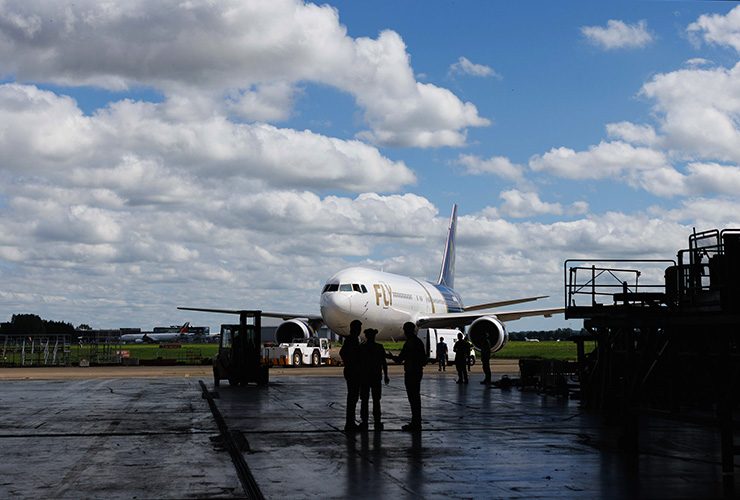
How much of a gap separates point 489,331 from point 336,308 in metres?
8.26

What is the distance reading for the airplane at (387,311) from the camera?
39094 mm

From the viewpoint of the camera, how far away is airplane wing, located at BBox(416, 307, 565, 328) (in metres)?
44.3

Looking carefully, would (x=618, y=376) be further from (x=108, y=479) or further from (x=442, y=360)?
(x=442, y=360)

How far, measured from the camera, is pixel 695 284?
39.2 feet

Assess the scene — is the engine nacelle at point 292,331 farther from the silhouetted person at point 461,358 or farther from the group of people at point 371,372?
the group of people at point 371,372

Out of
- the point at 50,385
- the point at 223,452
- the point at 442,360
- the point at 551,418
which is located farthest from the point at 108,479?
the point at 442,360

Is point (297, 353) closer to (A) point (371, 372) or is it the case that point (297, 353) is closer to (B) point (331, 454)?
(A) point (371, 372)

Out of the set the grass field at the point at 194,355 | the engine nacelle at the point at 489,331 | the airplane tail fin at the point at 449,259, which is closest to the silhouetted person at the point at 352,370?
the engine nacelle at the point at 489,331

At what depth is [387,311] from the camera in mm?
41625

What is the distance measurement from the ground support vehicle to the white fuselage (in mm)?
5469

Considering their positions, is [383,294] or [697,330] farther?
[383,294]

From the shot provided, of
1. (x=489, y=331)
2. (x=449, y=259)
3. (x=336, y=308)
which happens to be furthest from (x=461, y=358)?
(x=449, y=259)

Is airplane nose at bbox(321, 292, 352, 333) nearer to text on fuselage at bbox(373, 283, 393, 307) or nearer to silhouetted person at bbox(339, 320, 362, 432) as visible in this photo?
text on fuselage at bbox(373, 283, 393, 307)

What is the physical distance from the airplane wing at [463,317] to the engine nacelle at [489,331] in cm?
150
